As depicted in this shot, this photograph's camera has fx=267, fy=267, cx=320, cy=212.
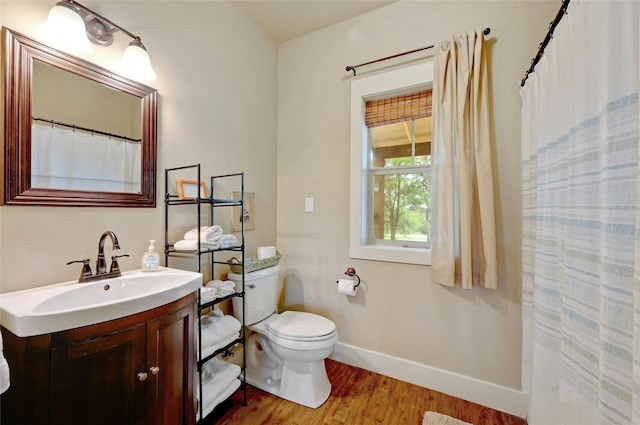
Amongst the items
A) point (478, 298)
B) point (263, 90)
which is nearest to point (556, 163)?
point (478, 298)

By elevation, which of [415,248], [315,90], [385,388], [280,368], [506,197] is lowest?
[385,388]

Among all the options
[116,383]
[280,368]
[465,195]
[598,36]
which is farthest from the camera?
[280,368]

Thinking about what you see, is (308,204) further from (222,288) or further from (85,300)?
(85,300)

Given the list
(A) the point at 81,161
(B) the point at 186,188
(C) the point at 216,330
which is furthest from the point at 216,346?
(A) the point at 81,161

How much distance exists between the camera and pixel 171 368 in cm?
108

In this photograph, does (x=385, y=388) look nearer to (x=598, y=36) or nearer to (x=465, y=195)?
(x=465, y=195)

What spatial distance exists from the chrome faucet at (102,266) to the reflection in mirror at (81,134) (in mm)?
264

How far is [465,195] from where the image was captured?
1.61 m

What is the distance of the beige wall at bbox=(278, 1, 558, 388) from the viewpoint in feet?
5.28

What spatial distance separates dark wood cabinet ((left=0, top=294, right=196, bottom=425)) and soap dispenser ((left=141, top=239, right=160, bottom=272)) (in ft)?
1.12

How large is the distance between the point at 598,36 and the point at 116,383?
179 cm

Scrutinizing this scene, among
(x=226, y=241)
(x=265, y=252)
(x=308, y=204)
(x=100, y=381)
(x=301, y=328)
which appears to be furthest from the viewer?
(x=308, y=204)

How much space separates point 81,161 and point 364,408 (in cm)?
200

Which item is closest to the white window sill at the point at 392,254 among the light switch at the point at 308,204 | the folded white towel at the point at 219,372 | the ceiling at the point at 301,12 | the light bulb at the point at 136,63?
the light switch at the point at 308,204
